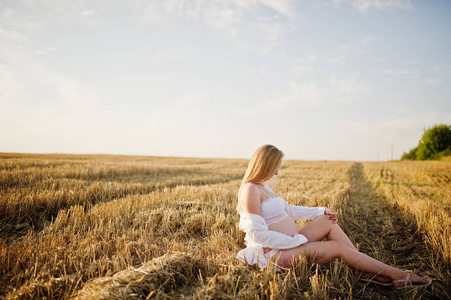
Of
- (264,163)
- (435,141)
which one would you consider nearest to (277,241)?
(264,163)

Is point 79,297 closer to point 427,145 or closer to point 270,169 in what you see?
point 270,169

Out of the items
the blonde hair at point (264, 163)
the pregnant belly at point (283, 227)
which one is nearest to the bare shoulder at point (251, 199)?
the blonde hair at point (264, 163)

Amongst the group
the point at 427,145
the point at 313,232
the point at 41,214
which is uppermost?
the point at 427,145

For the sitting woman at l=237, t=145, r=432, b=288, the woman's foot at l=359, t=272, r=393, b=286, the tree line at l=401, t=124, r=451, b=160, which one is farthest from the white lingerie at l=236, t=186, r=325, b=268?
the tree line at l=401, t=124, r=451, b=160

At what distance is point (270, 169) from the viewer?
113 inches

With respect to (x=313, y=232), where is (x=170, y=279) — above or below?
below

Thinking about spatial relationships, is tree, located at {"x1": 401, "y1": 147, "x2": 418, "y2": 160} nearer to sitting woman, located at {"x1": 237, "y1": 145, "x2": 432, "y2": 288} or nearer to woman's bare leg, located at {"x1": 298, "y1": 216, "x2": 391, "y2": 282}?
woman's bare leg, located at {"x1": 298, "y1": 216, "x2": 391, "y2": 282}

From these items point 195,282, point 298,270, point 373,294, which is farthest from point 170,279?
point 373,294

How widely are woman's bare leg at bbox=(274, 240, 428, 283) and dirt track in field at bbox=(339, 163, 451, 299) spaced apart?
0.19m

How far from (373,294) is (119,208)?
15.6 ft

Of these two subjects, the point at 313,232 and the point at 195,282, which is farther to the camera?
the point at 313,232

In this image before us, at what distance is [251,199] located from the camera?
106 inches

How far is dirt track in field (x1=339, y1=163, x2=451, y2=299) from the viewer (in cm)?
263

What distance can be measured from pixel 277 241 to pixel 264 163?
93cm
